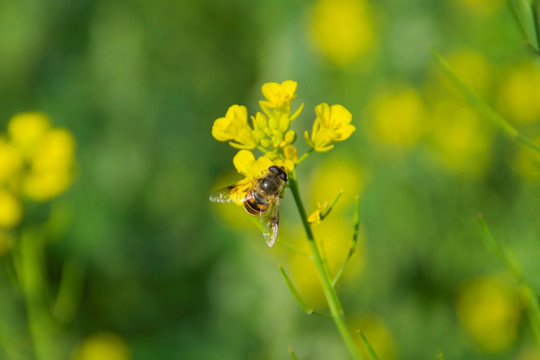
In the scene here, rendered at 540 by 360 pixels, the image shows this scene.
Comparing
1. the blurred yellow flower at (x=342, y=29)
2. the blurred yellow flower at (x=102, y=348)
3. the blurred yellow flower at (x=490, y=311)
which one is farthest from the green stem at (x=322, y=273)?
the blurred yellow flower at (x=342, y=29)

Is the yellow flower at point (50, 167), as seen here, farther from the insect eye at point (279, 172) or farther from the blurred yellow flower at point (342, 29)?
the blurred yellow flower at point (342, 29)

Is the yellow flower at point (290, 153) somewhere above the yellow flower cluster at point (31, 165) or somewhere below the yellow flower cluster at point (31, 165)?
above

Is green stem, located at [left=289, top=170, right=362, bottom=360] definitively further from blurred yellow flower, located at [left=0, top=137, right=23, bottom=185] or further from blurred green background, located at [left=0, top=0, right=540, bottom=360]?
blurred green background, located at [left=0, top=0, right=540, bottom=360]

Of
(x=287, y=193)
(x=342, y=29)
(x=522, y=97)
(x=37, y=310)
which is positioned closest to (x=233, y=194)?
(x=37, y=310)

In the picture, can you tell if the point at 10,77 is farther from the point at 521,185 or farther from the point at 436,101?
the point at 521,185

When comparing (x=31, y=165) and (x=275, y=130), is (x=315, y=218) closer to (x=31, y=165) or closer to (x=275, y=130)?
(x=275, y=130)

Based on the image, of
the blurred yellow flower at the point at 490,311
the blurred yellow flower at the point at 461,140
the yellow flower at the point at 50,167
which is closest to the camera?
the yellow flower at the point at 50,167

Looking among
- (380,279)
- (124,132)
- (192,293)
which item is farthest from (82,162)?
(380,279)

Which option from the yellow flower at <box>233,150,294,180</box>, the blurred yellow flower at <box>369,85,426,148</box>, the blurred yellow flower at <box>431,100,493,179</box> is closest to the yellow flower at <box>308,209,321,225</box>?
the yellow flower at <box>233,150,294,180</box>
